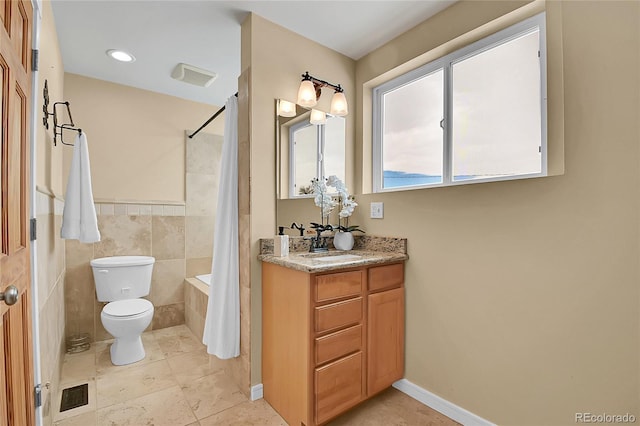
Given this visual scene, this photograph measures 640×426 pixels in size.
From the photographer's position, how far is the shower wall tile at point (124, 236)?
2855 millimetres

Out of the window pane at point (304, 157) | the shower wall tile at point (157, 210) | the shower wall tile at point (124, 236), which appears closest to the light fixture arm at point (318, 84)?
the window pane at point (304, 157)

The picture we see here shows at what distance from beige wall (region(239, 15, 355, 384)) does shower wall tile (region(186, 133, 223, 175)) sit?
59.0 inches

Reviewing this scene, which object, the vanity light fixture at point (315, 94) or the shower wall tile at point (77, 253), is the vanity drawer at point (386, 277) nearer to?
the vanity light fixture at point (315, 94)

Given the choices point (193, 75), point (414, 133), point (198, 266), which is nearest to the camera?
point (414, 133)

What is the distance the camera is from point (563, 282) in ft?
4.79

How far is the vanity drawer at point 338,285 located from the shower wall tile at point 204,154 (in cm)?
232

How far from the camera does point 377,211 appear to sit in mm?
2307

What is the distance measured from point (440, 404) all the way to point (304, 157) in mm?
1799

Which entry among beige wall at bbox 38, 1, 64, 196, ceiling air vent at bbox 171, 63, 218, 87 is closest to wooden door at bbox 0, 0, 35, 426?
beige wall at bbox 38, 1, 64, 196

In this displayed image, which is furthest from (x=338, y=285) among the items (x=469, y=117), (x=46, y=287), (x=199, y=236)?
(x=199, y=236)

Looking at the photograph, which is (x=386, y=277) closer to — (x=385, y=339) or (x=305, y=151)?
(x=385, y=339)

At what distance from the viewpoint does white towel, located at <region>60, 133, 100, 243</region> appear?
2.07m

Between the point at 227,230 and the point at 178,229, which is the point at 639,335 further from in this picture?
the point at 178,229

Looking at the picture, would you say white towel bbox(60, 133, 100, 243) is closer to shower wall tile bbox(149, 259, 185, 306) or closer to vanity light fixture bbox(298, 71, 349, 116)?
shower wall tile bbox(149, 259, 185, 306)
